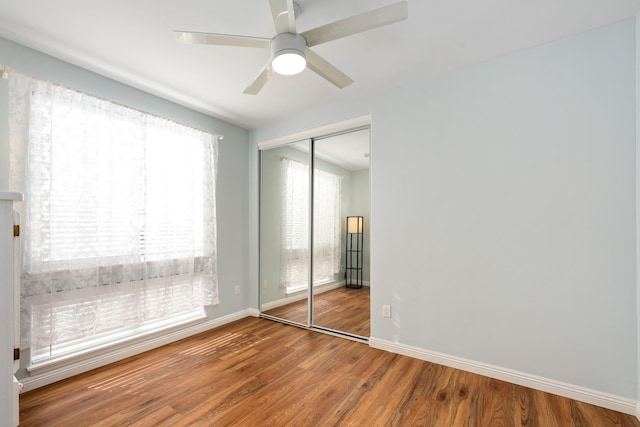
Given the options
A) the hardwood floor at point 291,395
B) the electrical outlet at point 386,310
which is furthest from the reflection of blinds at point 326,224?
the hardwood floor at point 291,395

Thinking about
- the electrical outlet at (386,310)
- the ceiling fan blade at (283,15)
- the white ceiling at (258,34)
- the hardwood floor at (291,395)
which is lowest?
the hardwood floor at (291,395)

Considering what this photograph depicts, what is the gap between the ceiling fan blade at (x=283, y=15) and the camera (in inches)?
58.0

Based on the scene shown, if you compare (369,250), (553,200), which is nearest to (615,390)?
(553,200)

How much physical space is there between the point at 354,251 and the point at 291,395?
1.58 meters

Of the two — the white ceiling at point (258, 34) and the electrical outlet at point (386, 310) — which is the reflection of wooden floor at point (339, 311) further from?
the white ceiling at point (258, 34)

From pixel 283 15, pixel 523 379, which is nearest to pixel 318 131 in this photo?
pixel 283 15

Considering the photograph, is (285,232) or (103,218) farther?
(285,232)

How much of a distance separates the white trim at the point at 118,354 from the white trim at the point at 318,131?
2.25 metres

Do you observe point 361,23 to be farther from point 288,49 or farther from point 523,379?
point 523,379

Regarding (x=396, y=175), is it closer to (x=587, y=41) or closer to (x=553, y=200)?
(x=553, y=200)

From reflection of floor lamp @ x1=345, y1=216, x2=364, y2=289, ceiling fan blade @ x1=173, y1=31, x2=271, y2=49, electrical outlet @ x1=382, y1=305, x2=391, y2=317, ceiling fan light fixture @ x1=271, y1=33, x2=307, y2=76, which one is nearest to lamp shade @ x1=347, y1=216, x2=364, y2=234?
reflection of floor lamp @ x1=345, y1=216, x2=364, y2=289

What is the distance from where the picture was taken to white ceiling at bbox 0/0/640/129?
1.85m

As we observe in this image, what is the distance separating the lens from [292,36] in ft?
5.59

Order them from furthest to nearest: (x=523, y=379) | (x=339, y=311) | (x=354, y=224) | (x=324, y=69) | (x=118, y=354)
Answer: (x=339, y=311) < (x=354, y=224) < (x=118, y=354) < (x=523, y=379) < (x=324, y=69)
